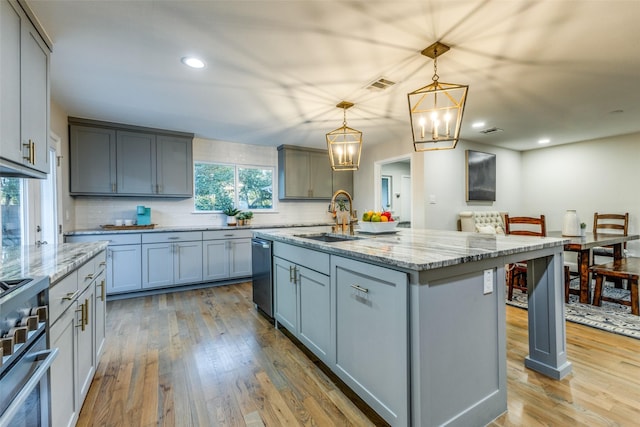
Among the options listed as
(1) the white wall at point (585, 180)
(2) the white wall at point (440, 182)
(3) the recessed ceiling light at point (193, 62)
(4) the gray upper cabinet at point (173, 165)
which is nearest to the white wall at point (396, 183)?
(2) the white wall at point (440, 182)

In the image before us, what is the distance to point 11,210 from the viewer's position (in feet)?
7.92

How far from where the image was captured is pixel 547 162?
5930 millimetres

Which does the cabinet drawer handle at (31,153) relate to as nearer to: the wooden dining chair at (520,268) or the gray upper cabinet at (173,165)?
the gray upper cabinet at (173,165)

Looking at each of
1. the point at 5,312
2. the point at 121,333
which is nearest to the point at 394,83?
the point at 5,312

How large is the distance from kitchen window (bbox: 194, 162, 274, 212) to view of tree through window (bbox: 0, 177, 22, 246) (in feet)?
8.01

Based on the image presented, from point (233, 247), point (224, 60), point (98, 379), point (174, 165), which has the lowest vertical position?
point (98, 379)

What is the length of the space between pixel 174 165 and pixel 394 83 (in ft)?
11.1

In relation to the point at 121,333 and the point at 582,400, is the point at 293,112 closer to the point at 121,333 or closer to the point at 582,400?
the point at 121,333

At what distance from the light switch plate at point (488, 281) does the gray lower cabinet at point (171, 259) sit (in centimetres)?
384

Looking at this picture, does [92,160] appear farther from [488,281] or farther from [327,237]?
[488,281]

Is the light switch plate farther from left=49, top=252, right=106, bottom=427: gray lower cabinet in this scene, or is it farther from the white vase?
the white vase

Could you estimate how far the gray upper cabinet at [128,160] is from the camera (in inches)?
150

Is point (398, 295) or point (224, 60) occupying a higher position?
point (224, 60)

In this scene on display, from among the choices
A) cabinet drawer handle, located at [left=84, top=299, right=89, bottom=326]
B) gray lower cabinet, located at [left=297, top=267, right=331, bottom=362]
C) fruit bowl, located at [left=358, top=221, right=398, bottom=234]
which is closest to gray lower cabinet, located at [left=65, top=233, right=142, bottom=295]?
cabinet drawer handle, located at [left=84, top=299, right=89, bottom=326]
